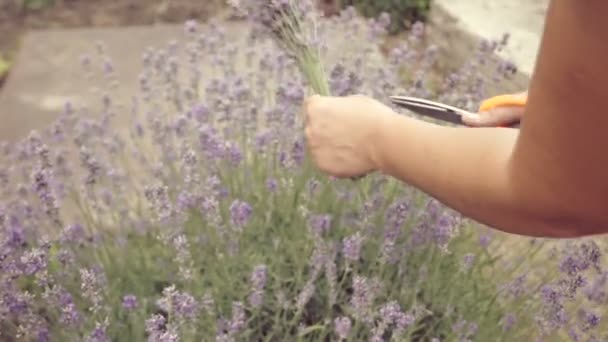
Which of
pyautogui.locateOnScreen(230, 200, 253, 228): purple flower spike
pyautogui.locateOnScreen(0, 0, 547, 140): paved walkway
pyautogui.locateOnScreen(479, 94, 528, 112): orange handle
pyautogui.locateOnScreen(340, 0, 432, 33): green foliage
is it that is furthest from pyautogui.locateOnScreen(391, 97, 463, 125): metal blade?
pyautogui.locateOnScreen(340, 0, 432, 33): green foliage

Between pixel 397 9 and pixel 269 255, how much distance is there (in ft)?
7.20

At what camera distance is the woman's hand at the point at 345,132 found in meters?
1.04

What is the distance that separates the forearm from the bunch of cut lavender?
532mm

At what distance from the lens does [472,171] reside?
2.93 ft

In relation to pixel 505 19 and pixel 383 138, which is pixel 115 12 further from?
pixel 383 138

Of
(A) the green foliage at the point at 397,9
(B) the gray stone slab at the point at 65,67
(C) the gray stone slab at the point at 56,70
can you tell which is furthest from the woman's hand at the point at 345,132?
(A) the green foliage at the point at 397,9

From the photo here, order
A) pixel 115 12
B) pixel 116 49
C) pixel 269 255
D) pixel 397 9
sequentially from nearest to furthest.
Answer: pixel 269 255 → pixel 116 49 → pixel 397 9 → pixel 115 12

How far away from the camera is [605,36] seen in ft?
2.22

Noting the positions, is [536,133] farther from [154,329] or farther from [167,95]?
[167,95]

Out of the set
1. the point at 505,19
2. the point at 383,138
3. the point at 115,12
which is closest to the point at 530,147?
the point at 383,138

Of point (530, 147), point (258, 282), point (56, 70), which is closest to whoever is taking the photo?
point (530, 147)

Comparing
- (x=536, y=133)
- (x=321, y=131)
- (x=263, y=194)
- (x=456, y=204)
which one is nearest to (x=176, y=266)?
(x=263, y=194)

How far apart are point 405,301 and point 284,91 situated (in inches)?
21.0

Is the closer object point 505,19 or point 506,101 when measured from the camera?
point 506,101
